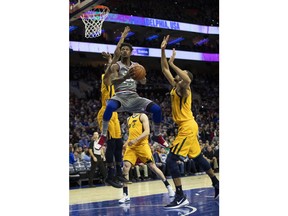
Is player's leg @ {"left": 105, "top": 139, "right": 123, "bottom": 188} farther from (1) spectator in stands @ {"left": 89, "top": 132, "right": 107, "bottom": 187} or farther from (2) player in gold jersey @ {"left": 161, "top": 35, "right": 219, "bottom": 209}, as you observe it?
(1) spectator in stands @ {"left": 89, "top": 132, "right": 107, "bottom": 187}

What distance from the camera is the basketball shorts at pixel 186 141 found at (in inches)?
244

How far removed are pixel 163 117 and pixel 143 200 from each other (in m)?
1.78

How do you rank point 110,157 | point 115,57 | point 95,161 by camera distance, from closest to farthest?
point 115,57
point 110,157
point 95,161

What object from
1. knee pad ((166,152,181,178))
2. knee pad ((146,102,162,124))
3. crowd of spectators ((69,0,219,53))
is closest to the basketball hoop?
crowd of spectators ((69,0,219,53))

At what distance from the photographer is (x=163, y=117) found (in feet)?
27.2

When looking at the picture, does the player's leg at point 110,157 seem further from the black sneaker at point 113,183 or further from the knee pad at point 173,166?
the knee pad at point 173,166

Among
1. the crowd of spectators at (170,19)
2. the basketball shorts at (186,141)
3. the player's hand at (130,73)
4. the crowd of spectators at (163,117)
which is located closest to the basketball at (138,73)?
the player's hand at (130,73)

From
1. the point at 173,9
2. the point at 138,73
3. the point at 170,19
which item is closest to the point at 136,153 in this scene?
the point at 138,73

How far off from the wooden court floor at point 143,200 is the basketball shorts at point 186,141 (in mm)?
742

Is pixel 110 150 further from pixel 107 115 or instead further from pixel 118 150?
pixel 107 115

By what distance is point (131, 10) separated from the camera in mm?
10477
